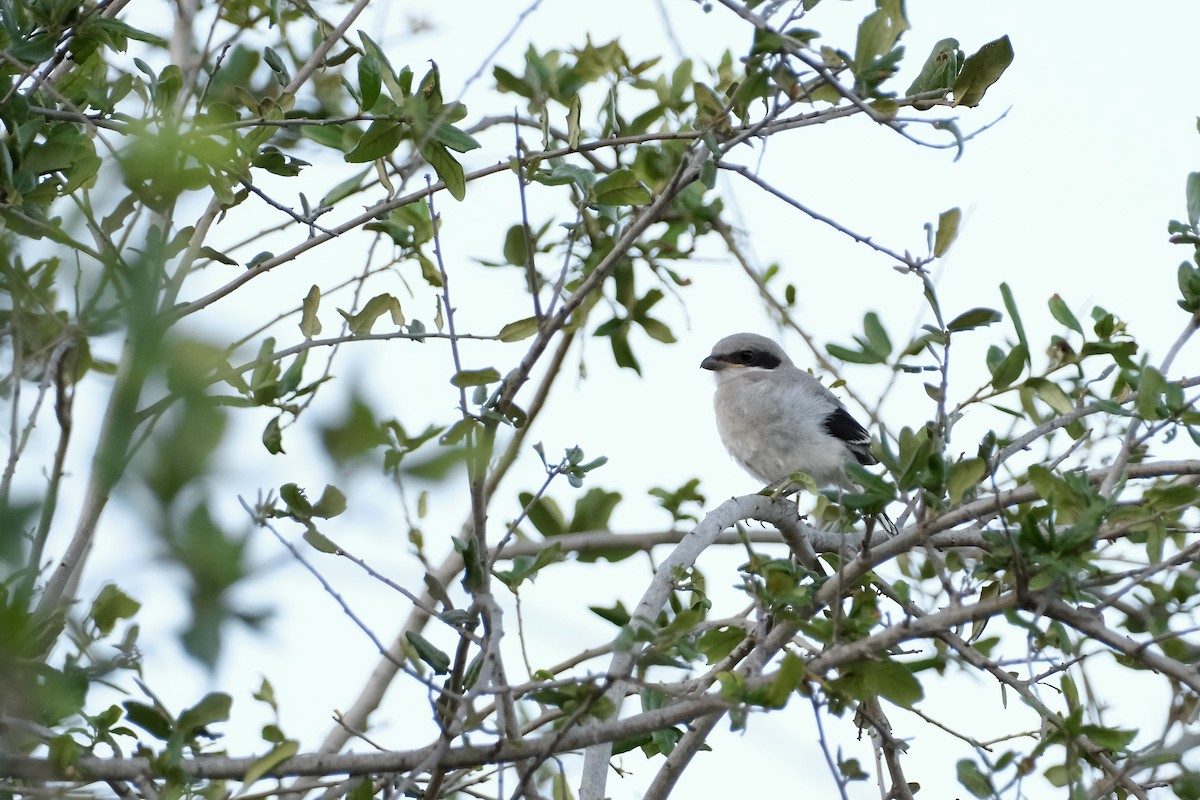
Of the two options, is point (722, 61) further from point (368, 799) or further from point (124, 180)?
point (124, 180)

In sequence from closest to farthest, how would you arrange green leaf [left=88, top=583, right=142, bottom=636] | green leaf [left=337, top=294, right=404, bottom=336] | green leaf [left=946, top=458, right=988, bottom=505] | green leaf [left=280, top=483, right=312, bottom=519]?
1. green leaf [left=280, top=483, right=312, bottom=519]
2. green leaf [left=946, top=458, right=988, bottom=505]
3. green leaf [left=88, top=583, right=142, bottom=636]
4. green leaf [left=337, top=294, right=404, bottom=336]

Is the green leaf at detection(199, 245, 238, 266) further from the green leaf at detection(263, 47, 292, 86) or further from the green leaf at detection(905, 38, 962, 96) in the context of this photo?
the green leaf at detection(905, 38, 962, 96)

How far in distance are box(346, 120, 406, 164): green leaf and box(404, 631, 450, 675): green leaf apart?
1.16 metres

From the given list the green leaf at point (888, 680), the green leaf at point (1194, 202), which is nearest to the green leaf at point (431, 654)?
the green leaf at point (888, 680)

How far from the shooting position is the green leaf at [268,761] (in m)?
2.23

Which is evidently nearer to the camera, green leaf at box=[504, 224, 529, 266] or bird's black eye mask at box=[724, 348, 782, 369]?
green leaf at box=[504, 224, 529, 266]

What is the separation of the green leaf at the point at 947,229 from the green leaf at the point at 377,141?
1351mm

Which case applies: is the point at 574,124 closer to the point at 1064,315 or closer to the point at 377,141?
the point at 377,141

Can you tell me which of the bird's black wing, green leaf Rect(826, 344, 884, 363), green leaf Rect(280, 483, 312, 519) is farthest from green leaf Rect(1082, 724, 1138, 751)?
the bird's black wing

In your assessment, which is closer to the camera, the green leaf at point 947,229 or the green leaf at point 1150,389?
the green leaf at point 1150,389

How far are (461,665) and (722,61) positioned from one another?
293cm

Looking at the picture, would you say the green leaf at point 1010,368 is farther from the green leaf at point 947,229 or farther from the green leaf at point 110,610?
the green leaf at point 110,610

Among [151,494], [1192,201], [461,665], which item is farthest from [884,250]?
[151,494]

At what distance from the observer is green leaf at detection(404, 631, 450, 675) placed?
2619 mm
